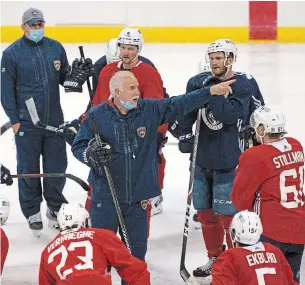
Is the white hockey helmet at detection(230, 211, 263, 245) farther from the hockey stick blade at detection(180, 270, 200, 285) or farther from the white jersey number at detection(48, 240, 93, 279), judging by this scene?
the hockey stick blade at detection(180, 270, 200, 285)

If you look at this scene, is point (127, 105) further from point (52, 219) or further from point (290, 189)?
point (52, 219)

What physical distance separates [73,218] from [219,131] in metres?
1.39

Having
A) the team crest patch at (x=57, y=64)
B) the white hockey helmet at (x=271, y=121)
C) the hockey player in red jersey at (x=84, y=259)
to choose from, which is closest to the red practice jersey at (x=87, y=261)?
the hockey player in red jersey at (x=84, y=259)

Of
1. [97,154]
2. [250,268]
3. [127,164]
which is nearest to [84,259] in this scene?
[250,268]

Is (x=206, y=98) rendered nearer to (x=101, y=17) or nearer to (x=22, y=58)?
(x=22, y=58)

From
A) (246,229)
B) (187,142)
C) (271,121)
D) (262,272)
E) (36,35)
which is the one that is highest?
(36,35)

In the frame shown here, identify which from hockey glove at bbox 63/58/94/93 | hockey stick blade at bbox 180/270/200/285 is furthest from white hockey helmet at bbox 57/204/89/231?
hockey glove at bbox 63/58/94/93

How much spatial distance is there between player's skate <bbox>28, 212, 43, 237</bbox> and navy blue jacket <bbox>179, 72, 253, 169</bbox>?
4.27 feet

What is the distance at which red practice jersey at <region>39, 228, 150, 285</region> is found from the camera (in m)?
3.69

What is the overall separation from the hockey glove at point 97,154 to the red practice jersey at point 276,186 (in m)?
0.60

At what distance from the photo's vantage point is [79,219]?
154 inches

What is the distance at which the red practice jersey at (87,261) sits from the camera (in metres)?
3.69

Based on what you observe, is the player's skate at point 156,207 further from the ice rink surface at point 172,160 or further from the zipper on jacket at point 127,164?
the zipper on jacket at point 127,164

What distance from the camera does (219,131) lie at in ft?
16.6
